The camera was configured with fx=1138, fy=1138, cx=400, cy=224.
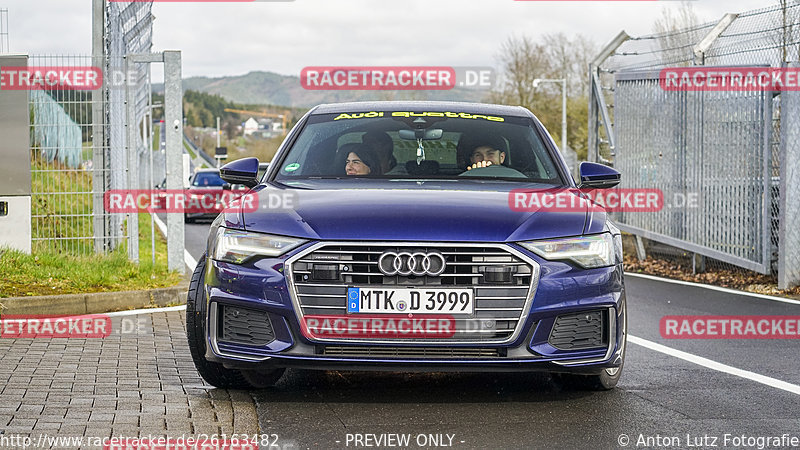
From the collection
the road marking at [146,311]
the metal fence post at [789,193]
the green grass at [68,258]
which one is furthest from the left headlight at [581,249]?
the metal fence post at [789,193]

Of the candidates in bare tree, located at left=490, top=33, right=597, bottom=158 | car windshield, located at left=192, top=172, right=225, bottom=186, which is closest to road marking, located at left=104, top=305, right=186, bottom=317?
car windshield, located at left=192, top=172, right=225, bottom=186

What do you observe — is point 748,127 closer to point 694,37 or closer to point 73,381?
point 694,37

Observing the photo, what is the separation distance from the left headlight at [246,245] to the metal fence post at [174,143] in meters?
6.72

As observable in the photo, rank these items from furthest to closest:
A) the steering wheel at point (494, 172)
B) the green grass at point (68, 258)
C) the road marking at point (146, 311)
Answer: the green grass at point (68, 258)
the road marking at point (146, 311)
the steering wheel at point (494, 172)

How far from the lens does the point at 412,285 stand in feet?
17.3

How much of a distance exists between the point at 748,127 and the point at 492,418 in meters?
8.49

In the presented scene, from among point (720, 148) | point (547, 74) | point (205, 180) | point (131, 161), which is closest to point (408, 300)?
point (131, 161)

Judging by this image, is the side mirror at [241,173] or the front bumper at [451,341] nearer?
the front bumper at [451,341]

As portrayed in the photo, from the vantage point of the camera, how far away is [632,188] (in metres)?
16.9

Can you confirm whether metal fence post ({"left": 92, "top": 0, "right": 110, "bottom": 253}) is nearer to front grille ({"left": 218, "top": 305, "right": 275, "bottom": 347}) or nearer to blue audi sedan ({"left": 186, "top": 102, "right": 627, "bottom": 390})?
blue audi sedan ({"left": 186, "top": 102, "right": 627, "bottom": 390})

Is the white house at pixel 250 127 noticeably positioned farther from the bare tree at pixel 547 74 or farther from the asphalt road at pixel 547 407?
the asphalt road at pixel 547 407

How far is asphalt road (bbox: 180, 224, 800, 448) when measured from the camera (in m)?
4.96

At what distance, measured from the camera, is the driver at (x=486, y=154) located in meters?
6.77

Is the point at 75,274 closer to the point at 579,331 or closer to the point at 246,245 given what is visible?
the point at 246,245
